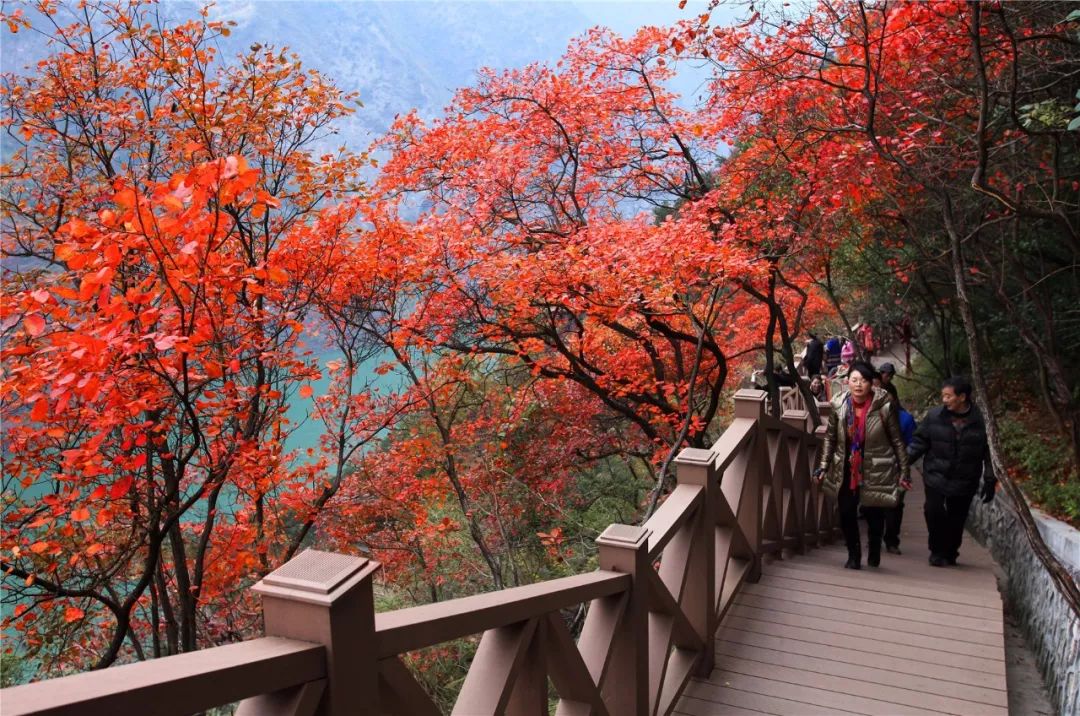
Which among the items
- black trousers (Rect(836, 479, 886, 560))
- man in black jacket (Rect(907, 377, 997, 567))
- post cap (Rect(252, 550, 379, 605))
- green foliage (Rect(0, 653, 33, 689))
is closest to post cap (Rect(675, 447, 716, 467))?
black trousers (Rect(836, 479, 886, 560))

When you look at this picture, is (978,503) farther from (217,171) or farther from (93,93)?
(93,93)

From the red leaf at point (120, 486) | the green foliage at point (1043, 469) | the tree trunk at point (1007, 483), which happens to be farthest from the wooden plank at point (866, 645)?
the red leaf at point (120, 486)

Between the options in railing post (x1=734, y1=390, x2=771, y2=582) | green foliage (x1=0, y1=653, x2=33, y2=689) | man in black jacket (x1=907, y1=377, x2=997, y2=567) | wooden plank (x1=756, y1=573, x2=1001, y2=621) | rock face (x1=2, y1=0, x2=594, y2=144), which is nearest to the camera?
wooden plank (x1=756, y1=573, x2=1001, y2=621)

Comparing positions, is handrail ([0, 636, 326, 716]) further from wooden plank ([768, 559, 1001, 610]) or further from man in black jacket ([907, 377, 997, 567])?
man in black jacket ([907, 377, 997, 567])

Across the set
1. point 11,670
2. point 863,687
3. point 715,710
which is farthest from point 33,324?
point 11,670

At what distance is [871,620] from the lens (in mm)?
4875

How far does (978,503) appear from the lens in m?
8.89

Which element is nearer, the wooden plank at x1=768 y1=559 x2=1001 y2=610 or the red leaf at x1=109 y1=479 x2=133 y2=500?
the wooden plank at x1=768 y1=559 x2=1001 y2=610

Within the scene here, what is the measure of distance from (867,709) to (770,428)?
2.05 m

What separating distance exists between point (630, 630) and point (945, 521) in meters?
4.04

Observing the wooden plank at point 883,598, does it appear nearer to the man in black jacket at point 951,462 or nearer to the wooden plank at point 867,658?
the wooden plank at point 867,658

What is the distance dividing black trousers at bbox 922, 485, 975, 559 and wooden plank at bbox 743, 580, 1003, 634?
4.31 ft

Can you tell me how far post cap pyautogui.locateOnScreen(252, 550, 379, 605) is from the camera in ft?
5.45

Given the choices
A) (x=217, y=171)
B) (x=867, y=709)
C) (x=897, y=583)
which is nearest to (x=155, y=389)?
(x=217, y=171)
